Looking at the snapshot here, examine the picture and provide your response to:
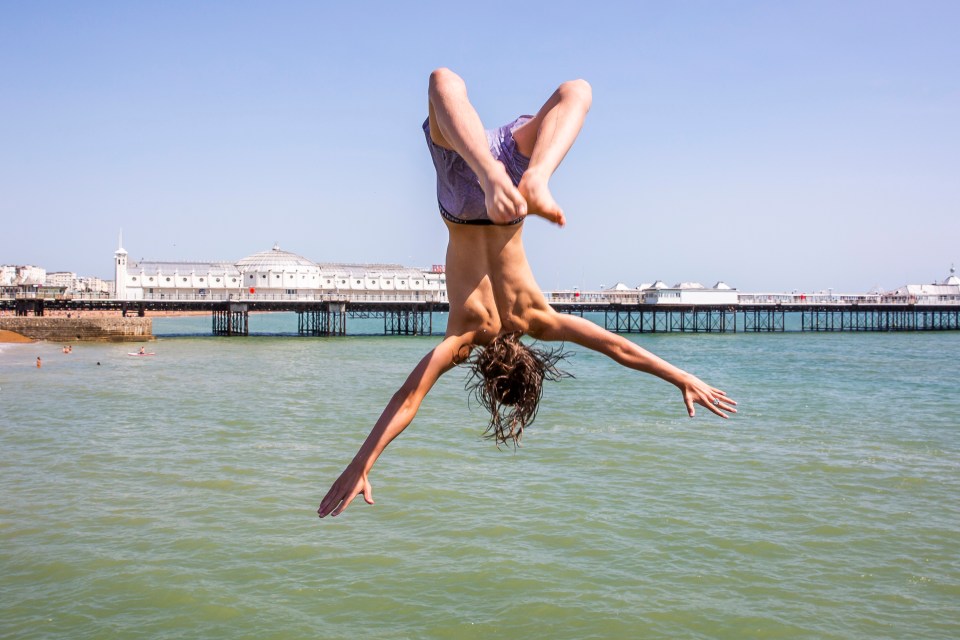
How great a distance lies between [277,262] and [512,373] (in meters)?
87.2

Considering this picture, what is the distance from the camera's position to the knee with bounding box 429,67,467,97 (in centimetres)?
411

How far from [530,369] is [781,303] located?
313 ft

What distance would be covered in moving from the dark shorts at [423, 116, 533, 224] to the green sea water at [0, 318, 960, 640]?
8.40m

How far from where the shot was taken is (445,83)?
4148 mm

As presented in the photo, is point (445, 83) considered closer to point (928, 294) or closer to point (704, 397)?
point (704, 397)

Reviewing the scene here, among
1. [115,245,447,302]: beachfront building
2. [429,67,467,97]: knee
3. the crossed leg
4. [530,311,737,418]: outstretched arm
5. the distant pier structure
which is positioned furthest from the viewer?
[115,245,447,302]: beachfront building

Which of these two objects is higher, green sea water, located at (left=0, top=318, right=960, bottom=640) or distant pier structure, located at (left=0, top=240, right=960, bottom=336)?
distant pier structure, located at (left=0, top=240, right=960, bottom=336)

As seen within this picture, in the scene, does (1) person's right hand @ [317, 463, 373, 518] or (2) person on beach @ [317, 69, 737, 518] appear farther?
(1) person's right hand @ [317, 463, 373, 518]

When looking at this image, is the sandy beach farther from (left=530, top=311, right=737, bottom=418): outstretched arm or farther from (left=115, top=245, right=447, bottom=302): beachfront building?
(left=530, top=311, right=737, bottom=418): outstretched arm

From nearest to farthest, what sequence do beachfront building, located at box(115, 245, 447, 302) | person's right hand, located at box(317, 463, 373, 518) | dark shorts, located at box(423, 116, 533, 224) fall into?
1. dark shorts, located at box(423, 116, 533, 224)
2. person's right hand, located at box(317, 463, 373, 518)
3. beachfront building, located at box(115, 245, 447, 302)

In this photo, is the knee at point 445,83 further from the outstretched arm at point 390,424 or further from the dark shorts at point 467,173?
the outstretched arm at point 390,424

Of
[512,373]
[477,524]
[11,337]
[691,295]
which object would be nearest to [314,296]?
[11,337]

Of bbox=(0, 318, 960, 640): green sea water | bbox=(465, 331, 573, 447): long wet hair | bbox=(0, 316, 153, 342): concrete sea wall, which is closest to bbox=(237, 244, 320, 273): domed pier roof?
bbox=(0, 316, 153, 342): concrete sea wall

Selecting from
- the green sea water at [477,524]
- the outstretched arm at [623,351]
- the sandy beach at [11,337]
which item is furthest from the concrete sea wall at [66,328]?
the outstretched arm at [623,351]
